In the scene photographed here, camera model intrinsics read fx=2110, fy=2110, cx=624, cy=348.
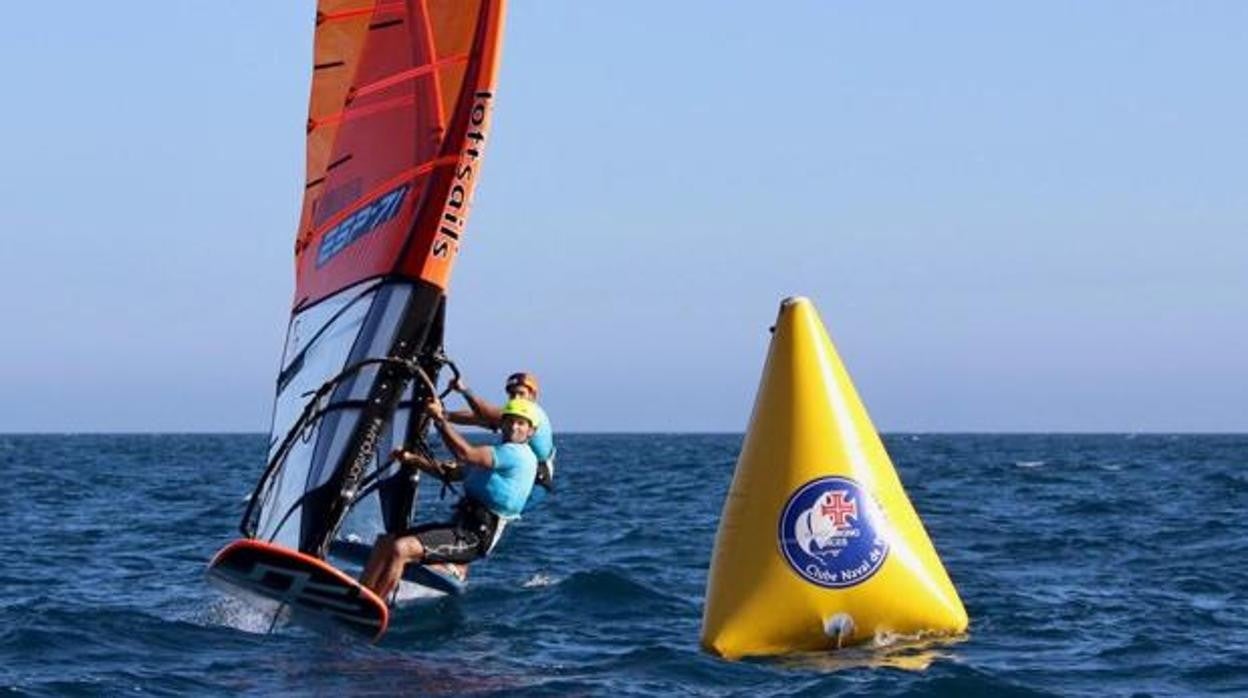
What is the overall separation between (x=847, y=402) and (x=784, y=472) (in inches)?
25.8

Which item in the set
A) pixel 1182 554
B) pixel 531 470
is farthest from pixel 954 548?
pixel 531 470

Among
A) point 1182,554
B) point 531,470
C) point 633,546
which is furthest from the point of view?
point 633,546

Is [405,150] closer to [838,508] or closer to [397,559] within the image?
[397,559]

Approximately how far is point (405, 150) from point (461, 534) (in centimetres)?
300

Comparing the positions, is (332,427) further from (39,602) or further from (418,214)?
(39,602)

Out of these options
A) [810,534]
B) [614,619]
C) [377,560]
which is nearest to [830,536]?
[810,534]

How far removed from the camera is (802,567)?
12867 mm

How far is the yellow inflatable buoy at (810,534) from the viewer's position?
12867 millimetres

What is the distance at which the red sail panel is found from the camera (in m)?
14.9

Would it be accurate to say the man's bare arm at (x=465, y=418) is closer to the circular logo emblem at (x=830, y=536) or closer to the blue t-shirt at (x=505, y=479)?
the blue t-shirt at (x=505, y=479)

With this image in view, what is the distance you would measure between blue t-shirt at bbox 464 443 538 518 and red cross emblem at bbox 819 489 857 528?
213 cm

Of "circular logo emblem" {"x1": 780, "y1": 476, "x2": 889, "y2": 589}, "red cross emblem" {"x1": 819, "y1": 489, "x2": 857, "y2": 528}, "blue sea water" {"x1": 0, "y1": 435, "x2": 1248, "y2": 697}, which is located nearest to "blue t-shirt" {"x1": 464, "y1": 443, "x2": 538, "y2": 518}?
"blue sea water" {"x1": 0, "y1": 435, "x2": 1248, "y2": 697}

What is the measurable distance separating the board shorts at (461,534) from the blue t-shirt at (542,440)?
700mm

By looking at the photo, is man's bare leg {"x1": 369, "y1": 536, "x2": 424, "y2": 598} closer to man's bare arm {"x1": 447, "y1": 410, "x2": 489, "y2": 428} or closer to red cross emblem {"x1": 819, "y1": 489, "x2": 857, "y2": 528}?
man's bare arm {"x1": 447, "y1": 410, "x2": 489, "y2": 428}
